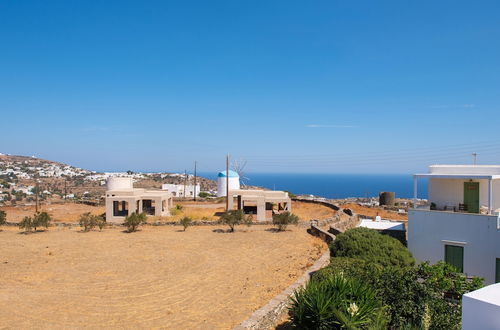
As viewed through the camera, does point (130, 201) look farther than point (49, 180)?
No

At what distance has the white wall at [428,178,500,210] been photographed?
46.2ft

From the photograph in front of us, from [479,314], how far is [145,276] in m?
9.81

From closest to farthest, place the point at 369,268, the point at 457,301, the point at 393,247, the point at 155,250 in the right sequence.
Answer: the point at 457,301 → the point at 369,268 → the point at 393,247 → the point at 155,250

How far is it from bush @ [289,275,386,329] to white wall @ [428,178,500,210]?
32.0 ft

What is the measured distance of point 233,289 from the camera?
10.3 m

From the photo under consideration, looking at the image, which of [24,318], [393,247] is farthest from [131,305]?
[393,247]

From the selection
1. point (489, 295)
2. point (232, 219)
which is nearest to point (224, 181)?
point (232, 219)

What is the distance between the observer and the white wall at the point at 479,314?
499 centimetres

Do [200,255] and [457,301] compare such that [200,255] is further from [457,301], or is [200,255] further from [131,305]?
[457,301]

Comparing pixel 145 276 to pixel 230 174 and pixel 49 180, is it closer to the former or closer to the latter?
pixel 230 174

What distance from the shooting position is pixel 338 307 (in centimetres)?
640

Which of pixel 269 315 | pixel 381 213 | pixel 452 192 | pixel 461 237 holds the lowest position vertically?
pixel 381 213

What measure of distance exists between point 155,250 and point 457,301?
1208cm

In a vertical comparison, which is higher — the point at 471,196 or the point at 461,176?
the point at 461,176
